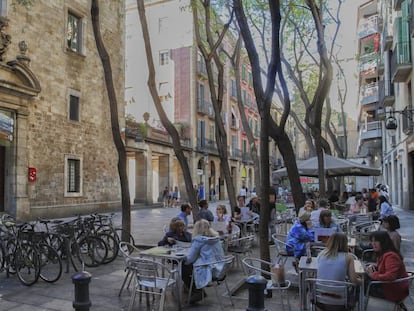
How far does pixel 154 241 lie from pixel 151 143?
55.3 feet

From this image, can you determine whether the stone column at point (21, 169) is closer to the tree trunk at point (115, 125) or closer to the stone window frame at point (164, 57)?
the tree trunk at point (115, 125)

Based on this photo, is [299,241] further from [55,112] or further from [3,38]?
[55,112]

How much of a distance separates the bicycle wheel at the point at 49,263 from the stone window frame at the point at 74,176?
1225cm

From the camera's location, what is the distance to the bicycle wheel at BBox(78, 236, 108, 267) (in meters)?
7.70

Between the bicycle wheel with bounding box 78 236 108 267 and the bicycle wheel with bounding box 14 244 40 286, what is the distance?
107cm

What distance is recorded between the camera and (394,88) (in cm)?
2342

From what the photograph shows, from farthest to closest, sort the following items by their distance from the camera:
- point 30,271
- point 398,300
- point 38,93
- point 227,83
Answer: point 227,83 < point 38,93 < point 30,271 < point 398,300

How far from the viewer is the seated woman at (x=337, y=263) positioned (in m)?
4.10

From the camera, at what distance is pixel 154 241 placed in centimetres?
1067

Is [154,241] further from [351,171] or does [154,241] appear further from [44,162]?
[44,162]

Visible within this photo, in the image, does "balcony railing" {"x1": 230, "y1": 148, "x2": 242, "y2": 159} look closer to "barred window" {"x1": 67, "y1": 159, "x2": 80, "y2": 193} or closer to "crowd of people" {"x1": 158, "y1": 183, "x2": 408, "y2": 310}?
"barred window" {"x1": 67, "y1": 159, "x2": 80, "y2": 193}

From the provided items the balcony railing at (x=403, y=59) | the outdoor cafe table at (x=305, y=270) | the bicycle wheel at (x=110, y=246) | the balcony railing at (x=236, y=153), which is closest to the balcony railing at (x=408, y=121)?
the balcony railing at (x=403, y=59)

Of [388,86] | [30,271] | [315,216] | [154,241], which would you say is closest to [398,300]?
[315,216]

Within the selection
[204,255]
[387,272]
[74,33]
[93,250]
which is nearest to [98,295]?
[204,255]
